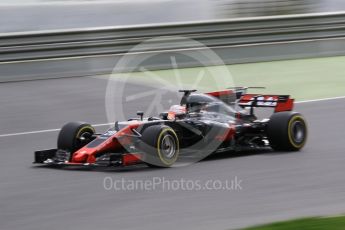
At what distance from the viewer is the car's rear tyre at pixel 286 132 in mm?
10086

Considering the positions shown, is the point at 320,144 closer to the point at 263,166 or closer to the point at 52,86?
the point at 263,166

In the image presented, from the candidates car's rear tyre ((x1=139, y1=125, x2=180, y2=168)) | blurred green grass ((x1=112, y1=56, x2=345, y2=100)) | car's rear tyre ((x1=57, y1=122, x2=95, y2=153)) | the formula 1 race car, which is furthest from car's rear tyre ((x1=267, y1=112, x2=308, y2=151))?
blurred green grass ((x1=112, y1=56, x2=345, y2=100))

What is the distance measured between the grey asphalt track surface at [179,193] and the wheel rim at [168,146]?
0.20 metres

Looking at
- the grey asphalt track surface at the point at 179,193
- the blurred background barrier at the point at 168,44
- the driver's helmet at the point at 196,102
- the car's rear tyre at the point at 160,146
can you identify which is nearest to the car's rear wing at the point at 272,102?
the grey asphalt track surface at the point at 179,193

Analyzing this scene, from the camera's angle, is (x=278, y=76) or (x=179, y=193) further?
(x=278, y=76)

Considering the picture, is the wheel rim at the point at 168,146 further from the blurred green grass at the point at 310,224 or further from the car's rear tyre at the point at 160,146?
the blurred green grass at the point at 310,224

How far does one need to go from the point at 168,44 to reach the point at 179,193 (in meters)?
9.48

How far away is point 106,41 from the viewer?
Result: 16.7 metres

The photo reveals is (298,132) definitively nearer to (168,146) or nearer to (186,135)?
(186,135)

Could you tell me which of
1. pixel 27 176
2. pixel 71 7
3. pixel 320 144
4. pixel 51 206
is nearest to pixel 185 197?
pixel 51 206

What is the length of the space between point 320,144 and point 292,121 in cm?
94

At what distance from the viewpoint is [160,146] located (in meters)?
9.13

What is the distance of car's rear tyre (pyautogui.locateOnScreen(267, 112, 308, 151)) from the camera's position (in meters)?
10.1

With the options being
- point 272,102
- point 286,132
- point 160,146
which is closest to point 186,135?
point 160,146
